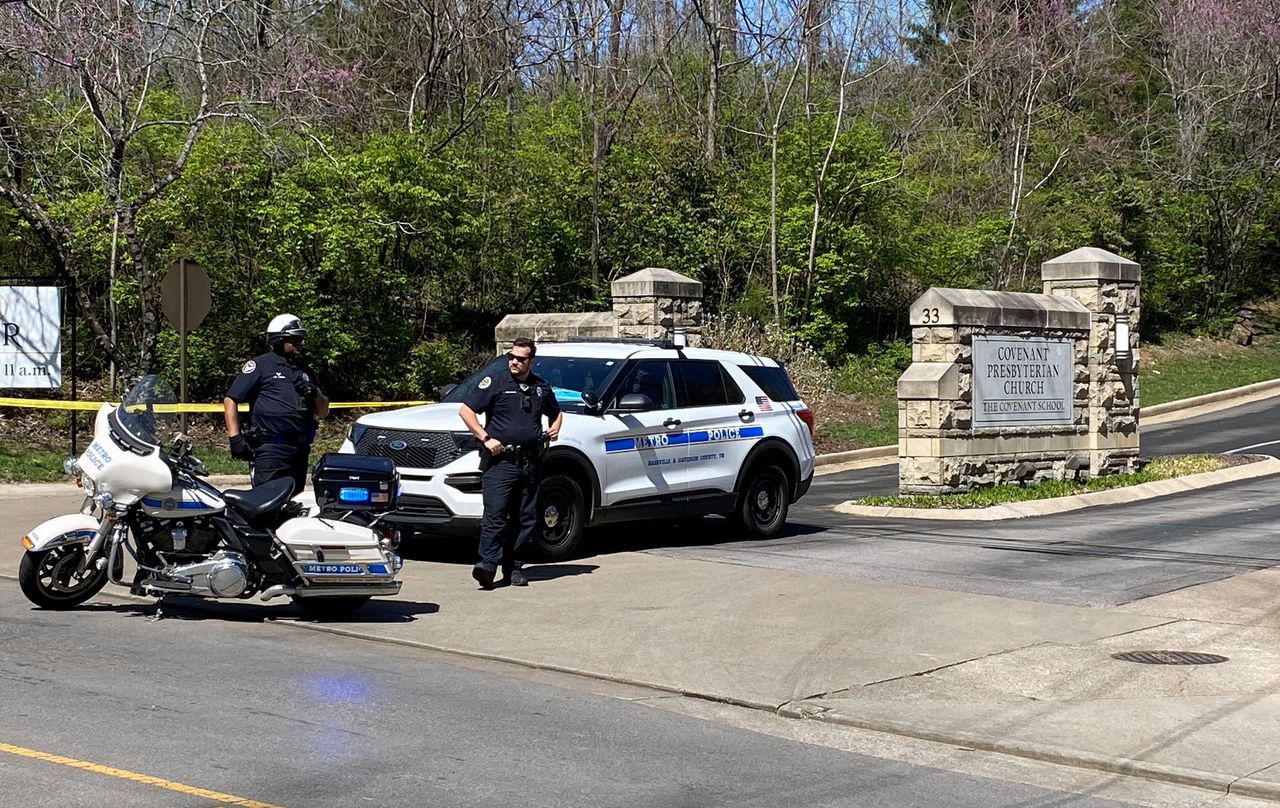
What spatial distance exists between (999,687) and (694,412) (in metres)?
6.05

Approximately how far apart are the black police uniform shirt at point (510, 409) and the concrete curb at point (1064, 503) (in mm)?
6656

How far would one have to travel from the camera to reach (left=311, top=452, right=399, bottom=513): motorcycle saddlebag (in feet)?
33.2

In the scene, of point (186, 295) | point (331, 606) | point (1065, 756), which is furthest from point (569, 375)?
point (186, 295)

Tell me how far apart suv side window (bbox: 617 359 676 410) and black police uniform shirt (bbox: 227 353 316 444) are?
3.69 meters

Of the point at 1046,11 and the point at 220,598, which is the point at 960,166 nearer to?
the point at 1046,11

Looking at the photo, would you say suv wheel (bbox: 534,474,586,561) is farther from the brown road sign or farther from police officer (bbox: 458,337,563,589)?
the brown road sign

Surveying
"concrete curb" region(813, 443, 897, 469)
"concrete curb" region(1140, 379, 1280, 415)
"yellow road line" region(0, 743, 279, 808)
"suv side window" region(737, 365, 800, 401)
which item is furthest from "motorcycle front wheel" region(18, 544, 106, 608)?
"concrete curb" region(1140, 379, 1280, 415)

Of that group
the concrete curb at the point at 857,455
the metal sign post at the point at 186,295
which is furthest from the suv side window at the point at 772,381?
the metal sign post at the point at 186,295

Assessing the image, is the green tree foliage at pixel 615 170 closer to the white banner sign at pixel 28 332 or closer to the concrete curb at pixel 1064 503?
the white banner sign at pixel 28 332

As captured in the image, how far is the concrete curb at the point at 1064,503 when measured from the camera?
1692 cm

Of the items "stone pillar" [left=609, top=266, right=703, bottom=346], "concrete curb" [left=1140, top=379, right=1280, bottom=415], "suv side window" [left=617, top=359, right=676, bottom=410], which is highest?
"stone pillar" [left=609, top=266, right=703, bottom=346]

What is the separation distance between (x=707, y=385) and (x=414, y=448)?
Result: 3.26 metres

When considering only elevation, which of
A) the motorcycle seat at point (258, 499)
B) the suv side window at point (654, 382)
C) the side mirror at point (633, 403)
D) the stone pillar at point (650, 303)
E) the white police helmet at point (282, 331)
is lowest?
the motorcycle seat at point (258, 499)

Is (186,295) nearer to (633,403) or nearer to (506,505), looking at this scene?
(633,403)
